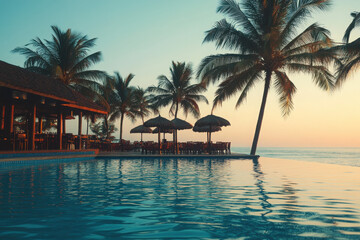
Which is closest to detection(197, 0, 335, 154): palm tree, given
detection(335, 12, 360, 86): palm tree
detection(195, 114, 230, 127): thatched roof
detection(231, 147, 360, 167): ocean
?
detection(195, 114, 230, 127): thatched roof

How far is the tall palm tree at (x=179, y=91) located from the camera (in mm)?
30531

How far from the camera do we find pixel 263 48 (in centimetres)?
1847

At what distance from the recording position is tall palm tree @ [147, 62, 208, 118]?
3053cm

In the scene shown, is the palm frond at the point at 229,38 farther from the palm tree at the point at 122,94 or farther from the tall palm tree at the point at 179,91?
the palm tree at the point at 122,94

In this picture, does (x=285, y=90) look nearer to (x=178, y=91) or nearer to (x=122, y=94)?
(x=178, y=91)

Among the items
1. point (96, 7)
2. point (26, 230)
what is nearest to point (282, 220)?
point (26, 230)

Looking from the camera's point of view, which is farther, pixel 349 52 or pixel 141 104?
pixel 141 104

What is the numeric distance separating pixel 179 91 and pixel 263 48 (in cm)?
1285

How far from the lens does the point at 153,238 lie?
3.63m

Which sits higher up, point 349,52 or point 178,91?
point 178,91

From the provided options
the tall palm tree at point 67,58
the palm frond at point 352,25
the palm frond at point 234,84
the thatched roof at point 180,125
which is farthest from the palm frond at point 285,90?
the tall palm tree at point 67,58

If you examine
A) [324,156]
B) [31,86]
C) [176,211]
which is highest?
[31,86]

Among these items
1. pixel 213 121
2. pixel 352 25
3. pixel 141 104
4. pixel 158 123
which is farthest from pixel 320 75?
pixel 141 104

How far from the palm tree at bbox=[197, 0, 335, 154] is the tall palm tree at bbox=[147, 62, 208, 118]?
10.4 meters
